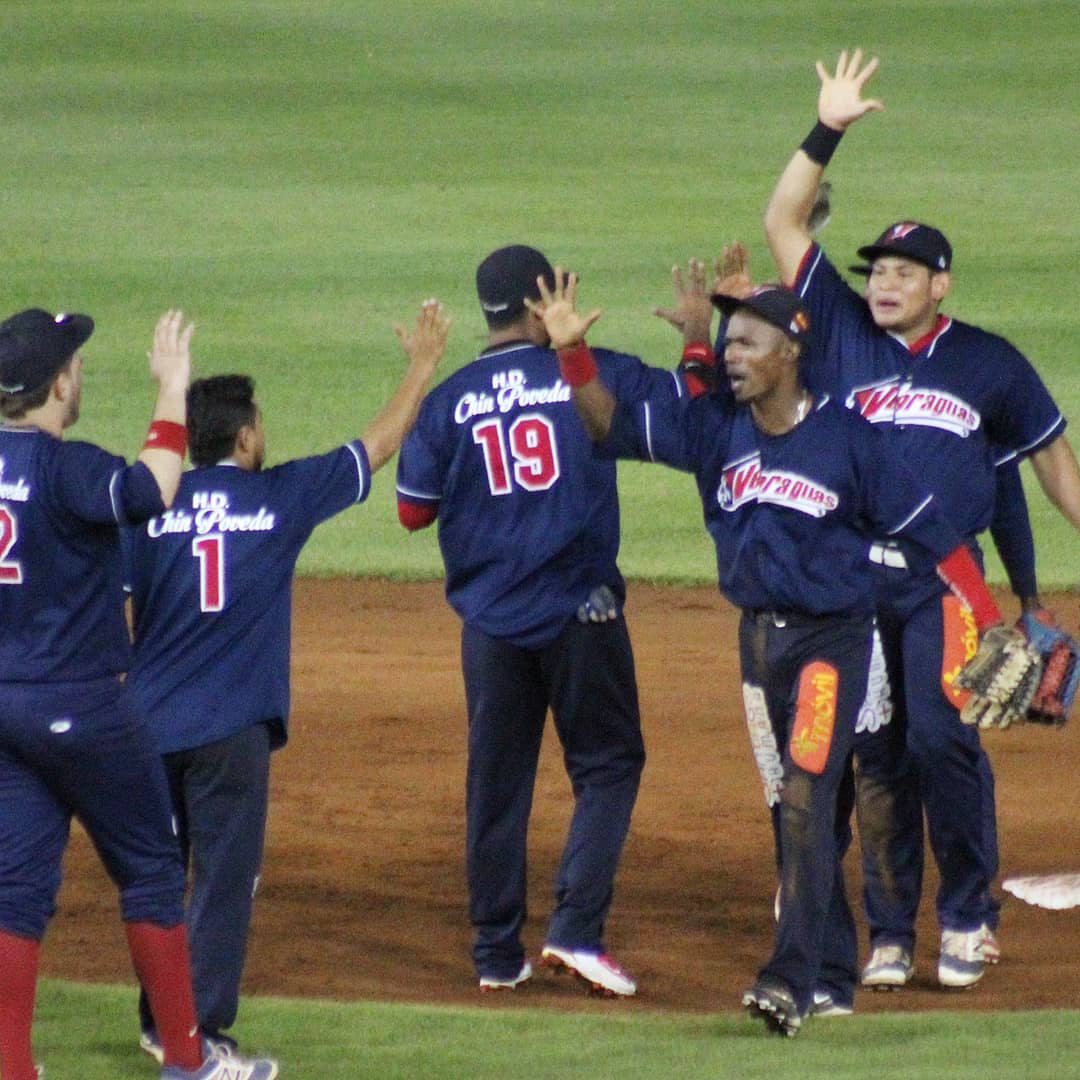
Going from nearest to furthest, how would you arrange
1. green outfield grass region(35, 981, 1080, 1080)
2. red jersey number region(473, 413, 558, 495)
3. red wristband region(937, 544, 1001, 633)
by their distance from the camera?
green outfield grass region(35, 981, 1080, 1080) < red wristband region(937, 544, 1001, 633) < red jersey number region(473, 413, 558, 495)

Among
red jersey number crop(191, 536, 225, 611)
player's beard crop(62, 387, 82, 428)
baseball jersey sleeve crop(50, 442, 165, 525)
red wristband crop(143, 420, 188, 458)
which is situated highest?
player's beard crop(62, 387, 82, 428)

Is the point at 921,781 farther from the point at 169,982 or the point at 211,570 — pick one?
the point at 169,982

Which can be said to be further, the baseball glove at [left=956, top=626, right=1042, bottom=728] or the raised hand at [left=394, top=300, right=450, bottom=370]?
the baseball glove at [left=956, top=626, right=1042, bottom=728]

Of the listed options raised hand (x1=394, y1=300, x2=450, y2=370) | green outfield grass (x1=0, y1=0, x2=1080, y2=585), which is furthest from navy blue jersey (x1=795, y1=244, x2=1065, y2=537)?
green outfield grass (x1=0, y1=0, x2=1080, y2=585)

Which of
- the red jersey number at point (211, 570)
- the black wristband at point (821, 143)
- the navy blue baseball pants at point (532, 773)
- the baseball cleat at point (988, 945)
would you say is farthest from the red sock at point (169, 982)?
the black wristband at point (821, 143)

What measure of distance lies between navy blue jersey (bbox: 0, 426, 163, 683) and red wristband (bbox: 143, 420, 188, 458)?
0.27 ft

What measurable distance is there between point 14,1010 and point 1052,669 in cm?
296

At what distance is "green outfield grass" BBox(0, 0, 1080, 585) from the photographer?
640 inches

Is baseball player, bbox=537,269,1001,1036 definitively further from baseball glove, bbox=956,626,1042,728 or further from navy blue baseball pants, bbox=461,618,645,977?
navy blue baseball pants, bbox=461,618,645,977

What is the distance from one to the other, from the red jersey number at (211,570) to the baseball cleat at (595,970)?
5.46 ft

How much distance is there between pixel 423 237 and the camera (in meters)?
19.4

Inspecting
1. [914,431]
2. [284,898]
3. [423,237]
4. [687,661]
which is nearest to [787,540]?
[914,431]

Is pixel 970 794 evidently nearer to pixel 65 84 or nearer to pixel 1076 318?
pixel 1076 318

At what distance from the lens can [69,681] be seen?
497 cm
